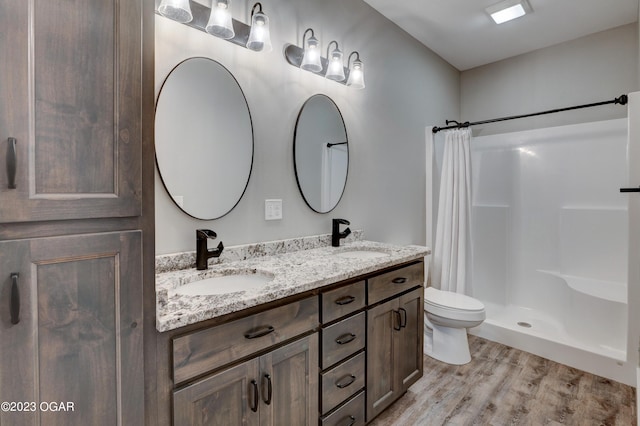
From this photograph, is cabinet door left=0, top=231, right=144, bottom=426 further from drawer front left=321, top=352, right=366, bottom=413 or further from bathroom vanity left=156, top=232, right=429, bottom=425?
drawer front left=321, top=352, right=366, bottom=413

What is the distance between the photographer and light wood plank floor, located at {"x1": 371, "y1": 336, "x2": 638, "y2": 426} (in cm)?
177

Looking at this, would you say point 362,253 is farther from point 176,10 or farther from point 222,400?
point 176,10

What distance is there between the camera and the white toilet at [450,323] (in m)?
2.26

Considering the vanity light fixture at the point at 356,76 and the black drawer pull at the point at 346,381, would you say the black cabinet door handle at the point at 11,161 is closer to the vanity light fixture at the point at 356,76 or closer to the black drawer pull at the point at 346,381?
the black drawer pull at the point at 346,381

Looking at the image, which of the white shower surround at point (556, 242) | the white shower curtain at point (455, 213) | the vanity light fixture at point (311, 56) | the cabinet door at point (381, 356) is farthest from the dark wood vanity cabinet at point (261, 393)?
the white shower surround at point (556, 242)

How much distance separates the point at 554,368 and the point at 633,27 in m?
2.88

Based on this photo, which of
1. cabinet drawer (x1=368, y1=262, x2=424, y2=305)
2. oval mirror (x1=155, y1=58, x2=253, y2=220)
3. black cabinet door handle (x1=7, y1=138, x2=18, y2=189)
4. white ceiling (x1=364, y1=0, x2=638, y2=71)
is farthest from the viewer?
white ceiling (x1=364, y1=0, x2=638, y2=71)

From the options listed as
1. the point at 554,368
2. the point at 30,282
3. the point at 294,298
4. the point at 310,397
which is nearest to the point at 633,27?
the point at 554,368

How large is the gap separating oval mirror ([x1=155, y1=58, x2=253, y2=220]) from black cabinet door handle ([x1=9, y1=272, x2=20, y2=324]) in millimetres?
768

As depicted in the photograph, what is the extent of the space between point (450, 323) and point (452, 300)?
0.69 feet

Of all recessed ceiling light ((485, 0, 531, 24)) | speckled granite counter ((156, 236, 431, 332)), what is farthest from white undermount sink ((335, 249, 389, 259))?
recessed ceiling light ((485, 0, 531, 24))

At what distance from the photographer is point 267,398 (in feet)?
3.63

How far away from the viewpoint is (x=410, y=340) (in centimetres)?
188

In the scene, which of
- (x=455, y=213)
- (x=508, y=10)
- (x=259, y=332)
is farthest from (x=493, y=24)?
(x=259, y=332)
